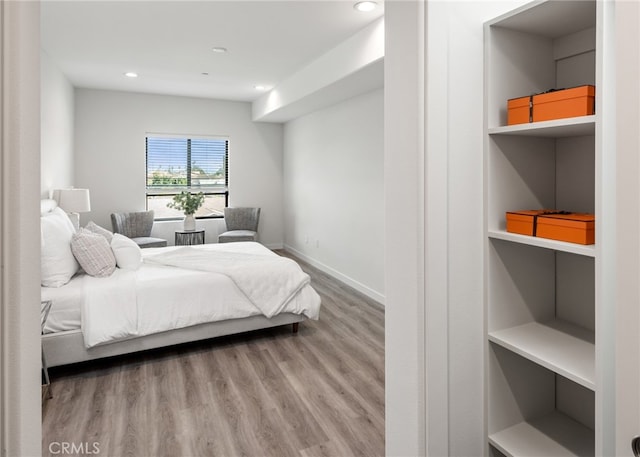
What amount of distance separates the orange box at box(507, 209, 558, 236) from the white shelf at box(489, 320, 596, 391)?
0.36m

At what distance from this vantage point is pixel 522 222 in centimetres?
136

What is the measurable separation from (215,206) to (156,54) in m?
3.19

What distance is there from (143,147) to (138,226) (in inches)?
50.0

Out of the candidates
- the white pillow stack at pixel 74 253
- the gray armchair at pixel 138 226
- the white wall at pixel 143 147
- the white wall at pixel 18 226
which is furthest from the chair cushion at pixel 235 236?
the white wall at pixel 18 226

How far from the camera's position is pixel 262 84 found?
5.72m

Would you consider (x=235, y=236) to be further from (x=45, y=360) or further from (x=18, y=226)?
(x=18, y=226)

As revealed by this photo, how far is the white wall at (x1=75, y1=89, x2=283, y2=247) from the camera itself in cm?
617

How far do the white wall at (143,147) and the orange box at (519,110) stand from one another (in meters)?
6.13

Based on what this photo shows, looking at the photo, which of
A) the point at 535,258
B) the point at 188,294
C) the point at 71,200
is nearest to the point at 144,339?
the point at 188,294

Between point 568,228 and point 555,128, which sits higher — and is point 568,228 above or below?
below

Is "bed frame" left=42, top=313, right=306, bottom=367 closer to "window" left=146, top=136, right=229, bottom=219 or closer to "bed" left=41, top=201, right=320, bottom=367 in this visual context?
"bed" left=41, top=201, right=320, bottom=367

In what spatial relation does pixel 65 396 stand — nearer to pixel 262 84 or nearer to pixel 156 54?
pixel 156 54

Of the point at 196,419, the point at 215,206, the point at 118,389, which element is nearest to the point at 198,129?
the point at 215,206

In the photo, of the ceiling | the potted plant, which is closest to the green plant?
the potted plant
